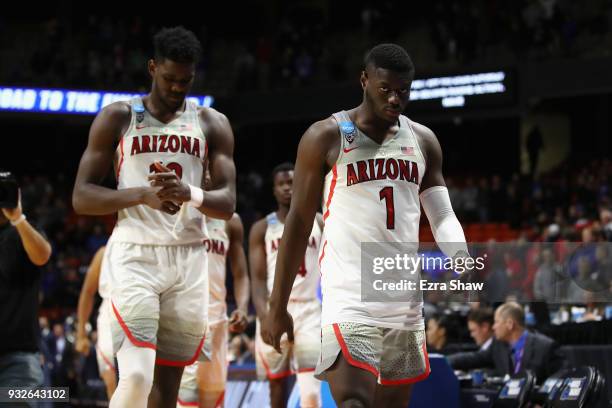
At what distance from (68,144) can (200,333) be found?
2444cm

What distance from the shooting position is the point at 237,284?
24.7ft

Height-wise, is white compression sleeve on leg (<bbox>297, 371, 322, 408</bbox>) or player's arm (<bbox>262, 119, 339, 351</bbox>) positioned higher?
player's arm (<bbox>262, 119, 339, 351</bbox>)

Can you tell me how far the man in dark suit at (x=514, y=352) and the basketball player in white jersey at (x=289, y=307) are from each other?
1.59 m

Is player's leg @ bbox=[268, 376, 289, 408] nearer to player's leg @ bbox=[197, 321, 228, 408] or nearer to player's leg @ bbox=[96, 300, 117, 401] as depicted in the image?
player's leg @ bbox=[197, 321, 228, 408]

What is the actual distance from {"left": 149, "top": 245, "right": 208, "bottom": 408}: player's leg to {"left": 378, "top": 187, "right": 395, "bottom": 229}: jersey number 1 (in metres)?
1.25

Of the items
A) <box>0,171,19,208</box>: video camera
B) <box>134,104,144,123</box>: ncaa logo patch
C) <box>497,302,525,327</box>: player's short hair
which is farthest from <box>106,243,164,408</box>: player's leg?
<box>497,302,525,327</box>: player's short hair

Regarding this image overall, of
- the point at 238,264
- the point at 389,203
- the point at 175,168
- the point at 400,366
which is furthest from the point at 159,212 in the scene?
the point at 238,264

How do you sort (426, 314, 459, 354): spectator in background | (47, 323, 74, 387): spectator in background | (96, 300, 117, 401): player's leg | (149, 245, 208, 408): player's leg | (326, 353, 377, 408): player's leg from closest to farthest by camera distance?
(326, 353, 377, 408): player's leg < (149, 245, 208, 408): player's leg < (96, 300, 117, 401): player's leg < (426, 314, 459, 354): spectator in background < (47, 323, 74, 387): spectator in background

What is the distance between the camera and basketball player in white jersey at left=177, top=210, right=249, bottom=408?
266 inches

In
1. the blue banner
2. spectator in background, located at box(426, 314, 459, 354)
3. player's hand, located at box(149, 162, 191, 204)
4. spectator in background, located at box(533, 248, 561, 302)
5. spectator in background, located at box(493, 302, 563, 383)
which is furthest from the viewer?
the blue banner

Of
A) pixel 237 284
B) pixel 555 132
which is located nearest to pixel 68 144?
pixel 555 132

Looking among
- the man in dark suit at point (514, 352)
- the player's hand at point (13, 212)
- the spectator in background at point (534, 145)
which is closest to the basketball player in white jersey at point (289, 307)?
the man in dark suit at point (514, 352)

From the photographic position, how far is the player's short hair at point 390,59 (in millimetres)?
4387

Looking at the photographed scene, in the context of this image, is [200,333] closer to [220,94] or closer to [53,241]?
[53,241]
